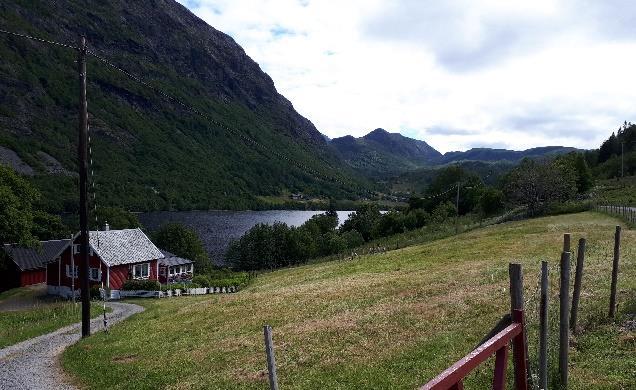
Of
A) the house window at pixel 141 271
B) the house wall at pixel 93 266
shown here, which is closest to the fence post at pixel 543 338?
the house wall at pixel 93 266

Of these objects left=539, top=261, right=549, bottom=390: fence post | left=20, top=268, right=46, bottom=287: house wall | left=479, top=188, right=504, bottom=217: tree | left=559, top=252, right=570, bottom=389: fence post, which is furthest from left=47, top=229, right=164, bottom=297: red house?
left=479, top=188, right=504, bottom=217: tree

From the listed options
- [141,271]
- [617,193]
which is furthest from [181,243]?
[617,193]

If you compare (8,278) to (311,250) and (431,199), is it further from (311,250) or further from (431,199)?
(431,199)

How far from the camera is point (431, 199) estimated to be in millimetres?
153875

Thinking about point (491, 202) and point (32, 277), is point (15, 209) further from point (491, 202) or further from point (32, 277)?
point (491, 202)

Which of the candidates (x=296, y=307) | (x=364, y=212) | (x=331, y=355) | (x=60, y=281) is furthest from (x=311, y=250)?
(x=331, y=355)

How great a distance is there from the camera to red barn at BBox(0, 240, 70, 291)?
3228 inches

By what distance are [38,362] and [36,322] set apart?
66.4 ft

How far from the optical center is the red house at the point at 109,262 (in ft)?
235

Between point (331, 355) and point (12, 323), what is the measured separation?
4042 centimetres

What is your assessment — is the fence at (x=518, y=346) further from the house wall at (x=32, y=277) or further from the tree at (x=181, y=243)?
the tree at (x=181, y=243)

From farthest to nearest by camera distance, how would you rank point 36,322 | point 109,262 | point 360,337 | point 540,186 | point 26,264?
point 540,186, point 26,264, point 109,262, point 36,322, point 360,337

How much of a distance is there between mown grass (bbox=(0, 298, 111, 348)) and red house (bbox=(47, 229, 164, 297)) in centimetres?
1736

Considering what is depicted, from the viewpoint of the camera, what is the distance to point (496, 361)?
657cm
